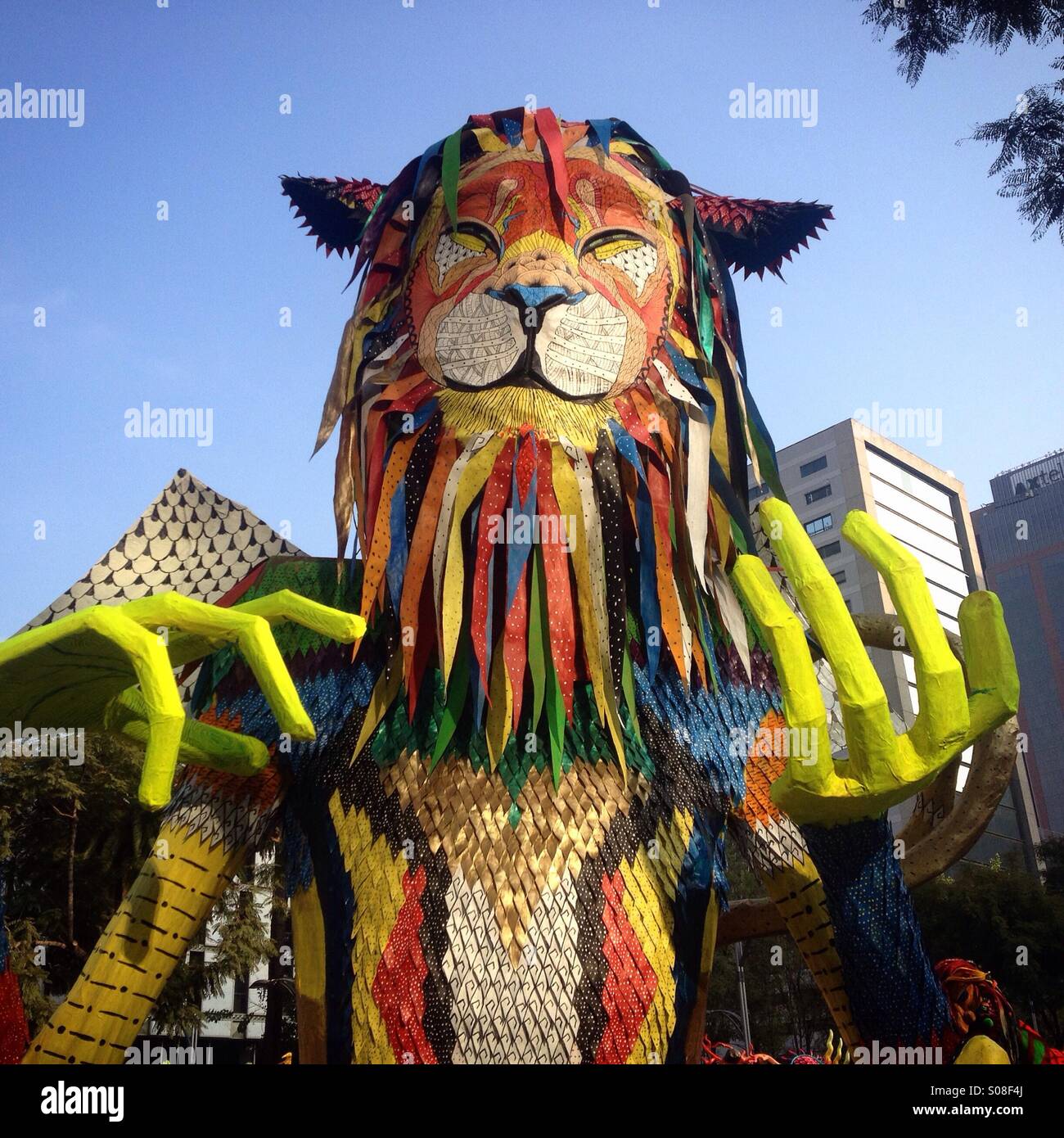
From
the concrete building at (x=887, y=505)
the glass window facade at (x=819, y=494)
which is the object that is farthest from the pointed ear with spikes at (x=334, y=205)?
the glass window facade at (x=819, y=494)

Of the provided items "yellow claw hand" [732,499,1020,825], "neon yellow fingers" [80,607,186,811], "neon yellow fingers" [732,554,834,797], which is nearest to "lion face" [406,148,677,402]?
"yellow claw hand" [732,499,1020,825]

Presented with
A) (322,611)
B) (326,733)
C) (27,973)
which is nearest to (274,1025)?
(27,973)

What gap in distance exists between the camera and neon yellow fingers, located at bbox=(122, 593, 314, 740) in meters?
3.40

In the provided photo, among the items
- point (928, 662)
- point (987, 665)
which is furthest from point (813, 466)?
point (928, 662)

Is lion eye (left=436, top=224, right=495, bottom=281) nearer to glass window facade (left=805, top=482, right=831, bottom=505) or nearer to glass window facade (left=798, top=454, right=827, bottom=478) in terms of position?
glass window facade (left=805, top=482, right=831, bottom=505)

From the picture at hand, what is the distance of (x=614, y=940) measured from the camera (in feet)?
12.3

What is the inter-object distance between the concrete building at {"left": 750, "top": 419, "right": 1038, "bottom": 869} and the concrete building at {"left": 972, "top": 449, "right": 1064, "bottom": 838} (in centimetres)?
127

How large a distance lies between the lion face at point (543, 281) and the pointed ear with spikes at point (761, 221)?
67 centimetres

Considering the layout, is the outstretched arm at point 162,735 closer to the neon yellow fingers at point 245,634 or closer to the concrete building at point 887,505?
Answer: the neon yellow fingers at point 245,634

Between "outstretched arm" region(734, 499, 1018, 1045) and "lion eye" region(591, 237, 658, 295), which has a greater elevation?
"lion eye" region(591, 237, 658, 295)

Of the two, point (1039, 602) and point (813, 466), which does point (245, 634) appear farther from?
point (1039, 602)

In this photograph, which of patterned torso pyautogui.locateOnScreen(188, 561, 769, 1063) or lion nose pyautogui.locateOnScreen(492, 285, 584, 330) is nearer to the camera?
patterned torso pyautogui.locateOnScreen(188, 561, 769, 1063)
